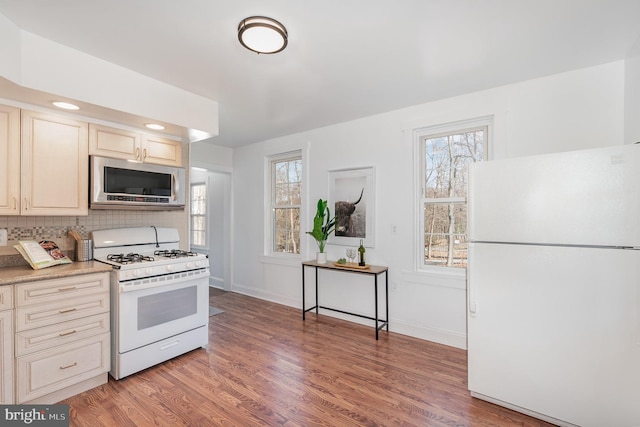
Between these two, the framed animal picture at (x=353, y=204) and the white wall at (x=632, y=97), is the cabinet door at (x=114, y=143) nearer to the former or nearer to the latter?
the framed animal picture at (x=353, y=204)

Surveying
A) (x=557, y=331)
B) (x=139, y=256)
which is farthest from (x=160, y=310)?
(x=557, y=331)

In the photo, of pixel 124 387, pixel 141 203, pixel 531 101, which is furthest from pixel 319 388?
pixel 531 101

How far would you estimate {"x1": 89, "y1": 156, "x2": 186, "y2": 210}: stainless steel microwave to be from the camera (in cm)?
263

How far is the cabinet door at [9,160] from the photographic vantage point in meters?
2.21

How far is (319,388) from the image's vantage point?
236 centimetres

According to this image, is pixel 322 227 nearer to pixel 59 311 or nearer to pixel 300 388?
pixel 300 388

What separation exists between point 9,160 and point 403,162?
3.44m

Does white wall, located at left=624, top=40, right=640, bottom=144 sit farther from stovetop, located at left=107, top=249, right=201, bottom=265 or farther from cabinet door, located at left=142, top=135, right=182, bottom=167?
cabinet door, located at left=142, top=135, right=182, bottom=167

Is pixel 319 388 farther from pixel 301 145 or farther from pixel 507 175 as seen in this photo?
pixel 301 145

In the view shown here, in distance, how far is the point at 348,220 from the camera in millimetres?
3838

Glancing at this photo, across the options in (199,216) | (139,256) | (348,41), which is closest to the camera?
(348,41)

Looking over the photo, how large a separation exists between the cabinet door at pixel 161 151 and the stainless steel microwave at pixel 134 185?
11 centimetres

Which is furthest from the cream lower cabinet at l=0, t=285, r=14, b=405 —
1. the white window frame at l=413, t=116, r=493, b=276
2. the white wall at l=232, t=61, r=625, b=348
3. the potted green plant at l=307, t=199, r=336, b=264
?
the white window frame at l=413, t=116, r=493, b=276

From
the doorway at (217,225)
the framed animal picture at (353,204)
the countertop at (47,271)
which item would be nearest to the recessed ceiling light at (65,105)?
the countertop at (47,271)
